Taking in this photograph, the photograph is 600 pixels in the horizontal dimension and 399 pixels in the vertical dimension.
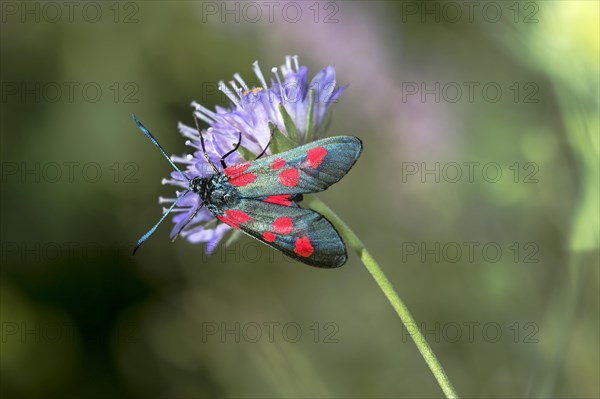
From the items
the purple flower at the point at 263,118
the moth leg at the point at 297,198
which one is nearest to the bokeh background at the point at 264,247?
the purple flower at the point at 263,118

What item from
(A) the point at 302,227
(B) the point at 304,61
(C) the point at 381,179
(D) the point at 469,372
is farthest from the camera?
(B) the point at 304,61

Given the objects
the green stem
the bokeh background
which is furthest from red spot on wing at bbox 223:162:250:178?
the bokeh background

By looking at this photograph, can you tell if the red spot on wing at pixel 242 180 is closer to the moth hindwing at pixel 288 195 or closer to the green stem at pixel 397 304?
the moth hindwing at pixel 288 195

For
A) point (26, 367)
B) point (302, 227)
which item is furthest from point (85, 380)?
point (302, 227)

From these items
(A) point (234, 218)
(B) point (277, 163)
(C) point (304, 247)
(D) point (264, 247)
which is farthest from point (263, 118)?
(D) point (264, 247)

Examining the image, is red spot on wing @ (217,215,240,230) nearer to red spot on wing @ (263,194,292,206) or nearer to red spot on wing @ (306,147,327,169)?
red spot on wing @ (263,194,292,206)

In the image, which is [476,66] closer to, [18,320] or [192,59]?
[192,59]
